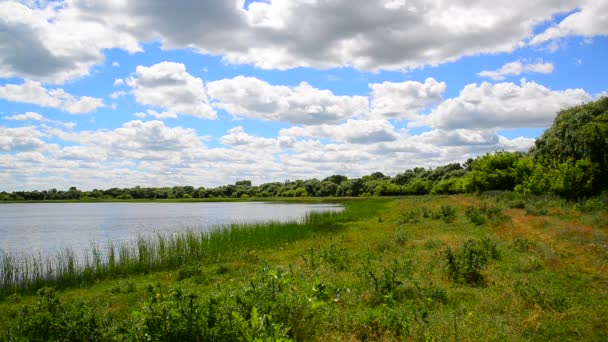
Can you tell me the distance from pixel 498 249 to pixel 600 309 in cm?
664

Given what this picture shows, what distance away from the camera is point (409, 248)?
17.3 metres

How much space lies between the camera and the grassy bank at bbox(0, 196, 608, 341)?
689cm

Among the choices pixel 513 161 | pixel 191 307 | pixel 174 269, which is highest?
pixel 513 161

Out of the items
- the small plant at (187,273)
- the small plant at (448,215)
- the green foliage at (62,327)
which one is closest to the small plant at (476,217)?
the small plant at (448,215)

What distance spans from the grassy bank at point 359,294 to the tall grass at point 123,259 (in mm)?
159

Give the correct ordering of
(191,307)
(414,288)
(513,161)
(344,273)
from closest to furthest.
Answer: (191,307) → (414,288) → (344,273) → (513,161)

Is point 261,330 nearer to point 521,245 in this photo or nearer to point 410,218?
point 521,245

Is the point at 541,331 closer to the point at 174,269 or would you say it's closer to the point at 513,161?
the point at 174,269

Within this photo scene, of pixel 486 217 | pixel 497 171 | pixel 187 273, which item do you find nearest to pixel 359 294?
pixel 187 273

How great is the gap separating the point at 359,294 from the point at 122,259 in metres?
11.2

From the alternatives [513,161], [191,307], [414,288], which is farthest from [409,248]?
[513,161]

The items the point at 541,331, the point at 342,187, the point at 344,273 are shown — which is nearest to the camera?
the point at 541,331

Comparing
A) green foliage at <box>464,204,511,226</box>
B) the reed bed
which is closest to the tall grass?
the reed bed

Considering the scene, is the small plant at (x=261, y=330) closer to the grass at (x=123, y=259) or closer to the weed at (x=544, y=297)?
the weed at (x=544, y=297)
